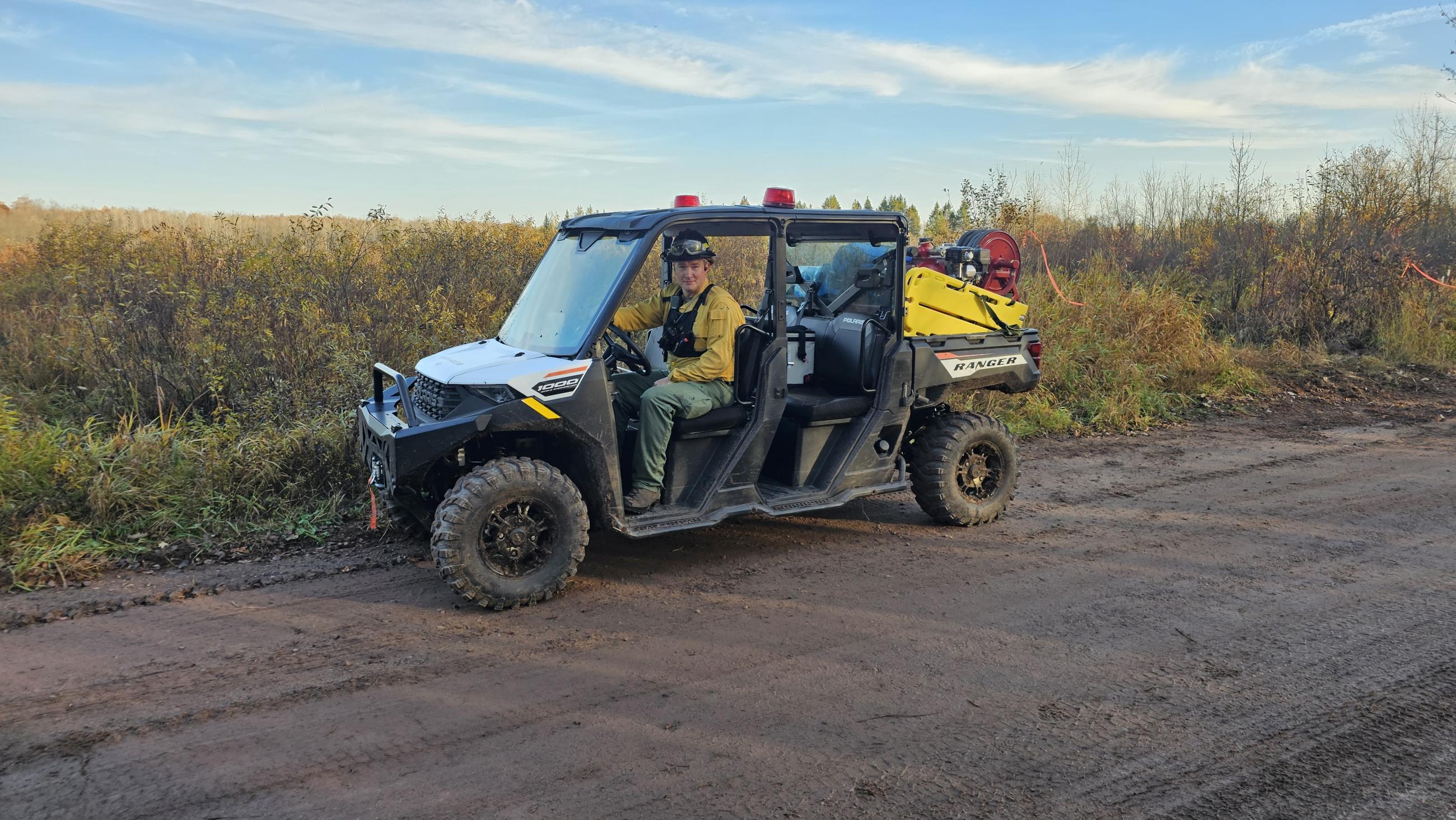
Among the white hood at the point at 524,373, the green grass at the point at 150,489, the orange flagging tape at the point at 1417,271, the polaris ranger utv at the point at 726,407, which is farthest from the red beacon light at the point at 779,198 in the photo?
the orange flagging tape at the point at 1417,271

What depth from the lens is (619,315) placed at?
5.60 metres

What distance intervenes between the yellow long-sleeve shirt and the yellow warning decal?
0.69m

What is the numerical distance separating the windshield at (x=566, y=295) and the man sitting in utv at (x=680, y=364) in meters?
0.21

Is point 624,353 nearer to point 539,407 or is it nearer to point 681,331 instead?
point 681,331

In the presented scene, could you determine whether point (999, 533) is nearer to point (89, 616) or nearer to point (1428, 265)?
point (89, 616)

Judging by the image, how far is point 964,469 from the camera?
252 inches

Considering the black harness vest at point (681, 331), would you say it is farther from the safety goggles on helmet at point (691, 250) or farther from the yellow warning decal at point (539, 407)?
the yellow warning decal at point (539, 407)

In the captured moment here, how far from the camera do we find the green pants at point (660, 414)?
5.18 m

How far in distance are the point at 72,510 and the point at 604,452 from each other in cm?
351

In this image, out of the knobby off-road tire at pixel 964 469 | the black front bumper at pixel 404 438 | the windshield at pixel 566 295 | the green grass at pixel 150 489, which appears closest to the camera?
the black front bumper at pixel 404 438

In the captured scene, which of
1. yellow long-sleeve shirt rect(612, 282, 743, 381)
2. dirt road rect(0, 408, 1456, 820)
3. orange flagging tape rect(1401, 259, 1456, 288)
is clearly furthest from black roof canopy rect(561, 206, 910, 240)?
orange flagging tape rect(1401, 259, 1456, 288)

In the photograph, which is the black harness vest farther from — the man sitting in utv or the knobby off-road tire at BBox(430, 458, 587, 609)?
the knobby off-road tire at BBox(430, 458, 587, 609)

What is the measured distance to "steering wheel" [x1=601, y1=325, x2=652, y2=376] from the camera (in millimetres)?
5453

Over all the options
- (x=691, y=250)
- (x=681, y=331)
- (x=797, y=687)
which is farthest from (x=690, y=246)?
(x=797, y=687)
